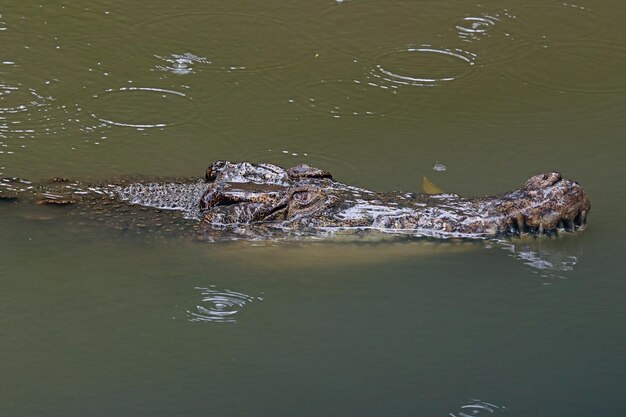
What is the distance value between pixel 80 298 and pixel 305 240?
4.59 feet

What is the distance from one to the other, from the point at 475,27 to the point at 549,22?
0.73 metres

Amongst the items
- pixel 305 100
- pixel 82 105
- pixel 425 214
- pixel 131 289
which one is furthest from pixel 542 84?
pixel 131 289

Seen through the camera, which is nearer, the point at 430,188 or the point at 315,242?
the point at 315,242

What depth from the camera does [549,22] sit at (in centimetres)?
945

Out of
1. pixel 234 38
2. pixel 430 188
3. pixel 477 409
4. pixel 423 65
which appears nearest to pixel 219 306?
pixel 477 409

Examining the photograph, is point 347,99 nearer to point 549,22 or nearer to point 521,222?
point 549,22

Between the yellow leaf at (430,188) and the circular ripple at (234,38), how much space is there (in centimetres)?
231

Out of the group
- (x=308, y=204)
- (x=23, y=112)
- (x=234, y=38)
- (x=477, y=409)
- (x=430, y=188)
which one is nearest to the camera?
(x=477, y=409)

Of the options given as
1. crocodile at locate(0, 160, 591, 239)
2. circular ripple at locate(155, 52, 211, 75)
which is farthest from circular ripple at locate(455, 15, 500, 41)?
crocodile at locate(0, 160, 591, 239)

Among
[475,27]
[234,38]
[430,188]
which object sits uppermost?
[475,27]

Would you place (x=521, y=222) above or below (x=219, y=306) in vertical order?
above

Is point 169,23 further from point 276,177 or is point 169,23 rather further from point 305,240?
point 305,240

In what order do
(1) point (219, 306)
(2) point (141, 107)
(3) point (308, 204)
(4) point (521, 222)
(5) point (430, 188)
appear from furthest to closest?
(2) point (141, 107), (5) point (430, 188), (3) point (308, 204), (4) point (521, 222), (1) point (219, 306)

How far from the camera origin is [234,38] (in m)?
9.14
